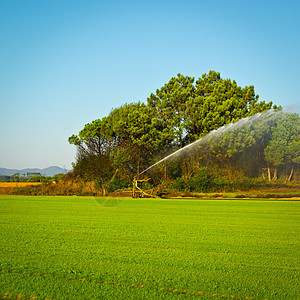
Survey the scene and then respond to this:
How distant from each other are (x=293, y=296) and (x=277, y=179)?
81.9 feet

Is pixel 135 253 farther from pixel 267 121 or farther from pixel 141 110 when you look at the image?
pixel 141 110

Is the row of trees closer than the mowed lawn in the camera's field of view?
No

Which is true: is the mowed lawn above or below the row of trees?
below

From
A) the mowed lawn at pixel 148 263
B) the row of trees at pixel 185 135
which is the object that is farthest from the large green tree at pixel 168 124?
the mowed lawn at pixel 148 263

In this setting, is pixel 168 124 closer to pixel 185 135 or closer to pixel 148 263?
pixel 185 135

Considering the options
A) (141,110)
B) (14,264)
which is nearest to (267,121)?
(141,110)

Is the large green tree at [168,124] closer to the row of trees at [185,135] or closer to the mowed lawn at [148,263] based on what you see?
the row of trees at [185,135]

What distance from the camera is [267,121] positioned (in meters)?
26.2

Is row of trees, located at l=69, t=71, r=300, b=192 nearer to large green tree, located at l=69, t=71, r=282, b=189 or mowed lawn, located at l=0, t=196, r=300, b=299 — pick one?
large green tree, located at l=69, t=71, r=282, b=189

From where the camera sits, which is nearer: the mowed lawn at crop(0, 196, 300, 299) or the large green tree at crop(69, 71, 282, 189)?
the mowed lawn at crop(0, 196, 300, 299)

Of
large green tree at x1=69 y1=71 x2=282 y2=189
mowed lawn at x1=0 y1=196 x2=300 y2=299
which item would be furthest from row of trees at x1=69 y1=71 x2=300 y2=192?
mowed lawn at x1=0 y1=196 x2=300 y2=299

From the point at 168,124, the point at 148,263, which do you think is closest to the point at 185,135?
the point at 168,124

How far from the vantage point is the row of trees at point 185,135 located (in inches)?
989

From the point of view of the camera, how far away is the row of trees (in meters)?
25.1
